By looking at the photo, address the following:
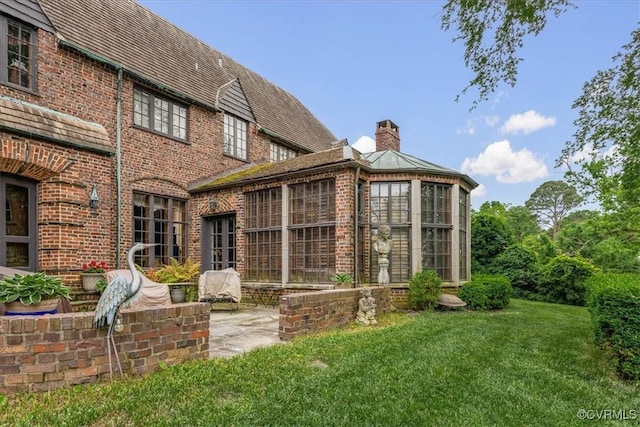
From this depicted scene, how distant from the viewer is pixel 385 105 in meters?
15.1

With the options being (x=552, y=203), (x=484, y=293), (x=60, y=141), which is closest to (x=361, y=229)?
(x=484, y=293)

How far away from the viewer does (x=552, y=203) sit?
1623 inches

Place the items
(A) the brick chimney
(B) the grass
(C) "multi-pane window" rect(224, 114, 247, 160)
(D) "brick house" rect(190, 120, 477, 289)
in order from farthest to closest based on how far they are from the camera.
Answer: (A) the brick chimney, (C) "multi-pane window" rect(224, 114, 247, 160), (D) "brick house" rect(190, 120, 477, 289), (B) the grass

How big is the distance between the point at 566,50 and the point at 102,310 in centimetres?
835

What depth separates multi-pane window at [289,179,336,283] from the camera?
9336 mm

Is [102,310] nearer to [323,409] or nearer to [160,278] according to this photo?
[323,409]

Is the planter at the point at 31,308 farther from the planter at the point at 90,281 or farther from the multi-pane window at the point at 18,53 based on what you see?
the multi-pane window at the point at 18,53

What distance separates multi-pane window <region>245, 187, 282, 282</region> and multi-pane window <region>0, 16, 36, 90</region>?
18.5 ft

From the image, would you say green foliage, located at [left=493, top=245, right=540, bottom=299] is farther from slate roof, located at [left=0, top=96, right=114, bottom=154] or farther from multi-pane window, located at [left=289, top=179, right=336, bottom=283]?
slate roof, located at [left=0, top=96, right=114, bottom=154]

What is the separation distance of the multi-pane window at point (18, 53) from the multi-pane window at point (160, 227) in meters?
3.45

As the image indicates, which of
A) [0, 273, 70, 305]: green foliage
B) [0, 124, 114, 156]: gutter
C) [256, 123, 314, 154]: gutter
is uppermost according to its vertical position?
[256, 123, 314, 154]: gutter

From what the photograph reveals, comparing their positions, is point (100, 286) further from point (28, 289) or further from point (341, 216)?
point (341, 216)

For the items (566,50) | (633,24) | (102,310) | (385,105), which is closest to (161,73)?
(385,105)

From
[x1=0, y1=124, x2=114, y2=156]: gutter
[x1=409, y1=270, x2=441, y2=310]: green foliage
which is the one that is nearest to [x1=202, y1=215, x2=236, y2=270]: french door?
[x1=0, y1=124, x2=114, y2=156]: gutter
